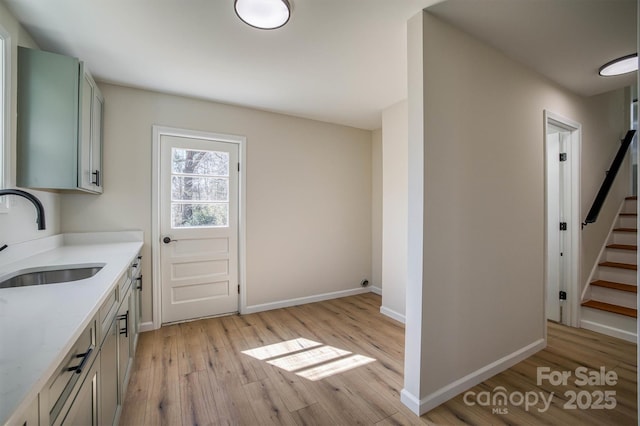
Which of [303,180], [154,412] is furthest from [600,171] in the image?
[154,412]

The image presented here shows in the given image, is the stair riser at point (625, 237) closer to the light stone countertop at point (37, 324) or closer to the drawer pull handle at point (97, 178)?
the light stone countertop at point (37, 324)

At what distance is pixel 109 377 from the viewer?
1341mm

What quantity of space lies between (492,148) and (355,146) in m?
2.30

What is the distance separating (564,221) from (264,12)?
355cm

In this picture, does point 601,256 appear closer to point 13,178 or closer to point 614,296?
point 614,296

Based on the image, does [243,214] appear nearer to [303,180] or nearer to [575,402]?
[303,180]

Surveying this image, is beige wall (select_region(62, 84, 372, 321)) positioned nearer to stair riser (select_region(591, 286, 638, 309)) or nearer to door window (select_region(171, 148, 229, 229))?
door window (select_region(171, 148, 229, 229))

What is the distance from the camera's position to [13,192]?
1308 millimetres

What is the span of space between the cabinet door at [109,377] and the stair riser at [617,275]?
4.60 metres

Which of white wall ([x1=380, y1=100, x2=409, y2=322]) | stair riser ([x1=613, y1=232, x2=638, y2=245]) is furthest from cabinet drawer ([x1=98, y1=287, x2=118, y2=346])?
stair riser ([x1=613, y1=232, x2=638, y2=245])

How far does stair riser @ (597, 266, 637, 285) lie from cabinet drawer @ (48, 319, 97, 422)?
15.1 ft

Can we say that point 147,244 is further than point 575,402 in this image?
Yes

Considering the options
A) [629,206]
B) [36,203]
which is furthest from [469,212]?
[629,206]

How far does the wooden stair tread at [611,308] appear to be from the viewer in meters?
2.75
